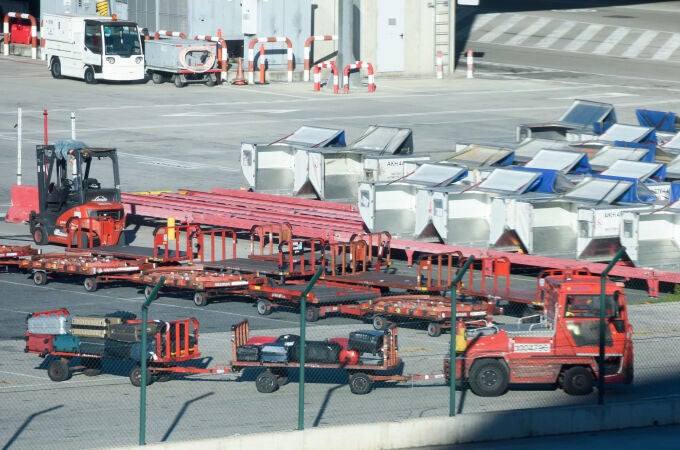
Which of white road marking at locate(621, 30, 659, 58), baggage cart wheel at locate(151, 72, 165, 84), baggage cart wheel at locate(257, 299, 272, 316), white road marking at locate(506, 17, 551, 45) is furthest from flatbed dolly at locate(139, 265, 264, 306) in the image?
white road marking at locate(506, 17, 551, 45)

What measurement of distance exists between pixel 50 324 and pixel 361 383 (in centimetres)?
433

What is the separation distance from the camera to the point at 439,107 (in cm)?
4900

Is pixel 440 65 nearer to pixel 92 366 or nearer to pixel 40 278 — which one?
pixel 40 278

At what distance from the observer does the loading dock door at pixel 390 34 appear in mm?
56156

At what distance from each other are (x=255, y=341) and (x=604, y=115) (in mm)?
21302

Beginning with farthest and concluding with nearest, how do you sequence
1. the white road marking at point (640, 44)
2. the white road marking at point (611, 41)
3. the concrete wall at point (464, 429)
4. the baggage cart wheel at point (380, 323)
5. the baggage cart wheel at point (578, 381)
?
the white road marking at point (611, 41), the white road marking at point (640, 44), the baggage cart wheel at point (380, 323), the baggage cart wheel at point (578, 381), the concrete wall at point (464, 429)

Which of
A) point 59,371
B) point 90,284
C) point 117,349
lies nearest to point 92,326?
point 117,349

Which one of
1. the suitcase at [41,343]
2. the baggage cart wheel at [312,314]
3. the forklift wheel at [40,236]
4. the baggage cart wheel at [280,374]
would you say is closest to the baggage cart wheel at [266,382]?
the baggage cart wheel at [280,374]

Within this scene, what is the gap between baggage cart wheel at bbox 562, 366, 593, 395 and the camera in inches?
721

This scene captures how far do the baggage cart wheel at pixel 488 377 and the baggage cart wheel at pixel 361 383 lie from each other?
1316 millimetres

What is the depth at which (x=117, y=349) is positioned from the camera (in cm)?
1880

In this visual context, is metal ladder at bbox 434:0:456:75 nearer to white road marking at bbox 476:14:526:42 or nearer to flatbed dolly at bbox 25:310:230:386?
white road marking at bbox 476:14:526:42

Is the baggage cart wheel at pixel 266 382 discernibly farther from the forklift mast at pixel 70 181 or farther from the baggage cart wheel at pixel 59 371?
the forklift mast at pixel 70 181

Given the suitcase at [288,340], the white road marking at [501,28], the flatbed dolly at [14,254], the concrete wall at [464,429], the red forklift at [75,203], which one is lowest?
the concrete wall at [464,429]
